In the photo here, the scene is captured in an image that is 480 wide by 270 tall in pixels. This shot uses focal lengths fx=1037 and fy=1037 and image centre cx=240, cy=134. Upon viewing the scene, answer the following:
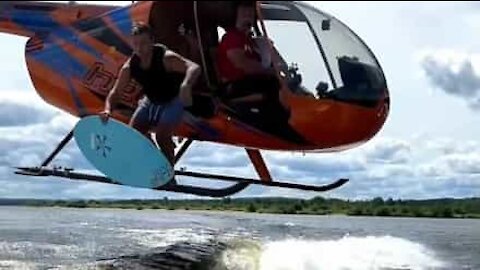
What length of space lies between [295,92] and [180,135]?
1878 millimetres

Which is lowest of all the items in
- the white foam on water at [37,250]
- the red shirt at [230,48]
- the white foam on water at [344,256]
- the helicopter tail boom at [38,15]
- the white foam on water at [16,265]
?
the white foam on water at [16,265]

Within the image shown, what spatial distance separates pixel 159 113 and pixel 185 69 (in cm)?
79

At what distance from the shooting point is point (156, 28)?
1371 centimetres

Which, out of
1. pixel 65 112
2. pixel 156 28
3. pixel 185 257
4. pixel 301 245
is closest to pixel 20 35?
pixel 65 112

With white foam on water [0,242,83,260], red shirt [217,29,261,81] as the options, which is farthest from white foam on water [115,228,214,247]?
red shirt [217,29,261,81]

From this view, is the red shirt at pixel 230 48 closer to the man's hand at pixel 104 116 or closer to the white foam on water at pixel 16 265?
the man's hand at pixel 104 116

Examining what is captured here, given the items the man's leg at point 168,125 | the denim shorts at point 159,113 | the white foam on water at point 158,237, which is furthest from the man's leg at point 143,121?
the white foam on water at point 158,237

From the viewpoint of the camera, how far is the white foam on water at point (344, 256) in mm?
23422

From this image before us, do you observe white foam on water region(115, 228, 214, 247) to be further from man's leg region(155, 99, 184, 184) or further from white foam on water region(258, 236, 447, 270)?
man's leg region(155, 99, 184, 184)

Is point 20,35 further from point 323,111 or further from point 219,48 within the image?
point 323,111

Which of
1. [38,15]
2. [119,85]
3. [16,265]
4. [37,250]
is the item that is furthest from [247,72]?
[37,250]

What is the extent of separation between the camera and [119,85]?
13.5 meters

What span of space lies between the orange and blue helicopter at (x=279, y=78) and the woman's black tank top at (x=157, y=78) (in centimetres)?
39

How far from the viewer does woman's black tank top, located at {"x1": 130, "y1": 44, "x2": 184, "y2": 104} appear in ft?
43.2
